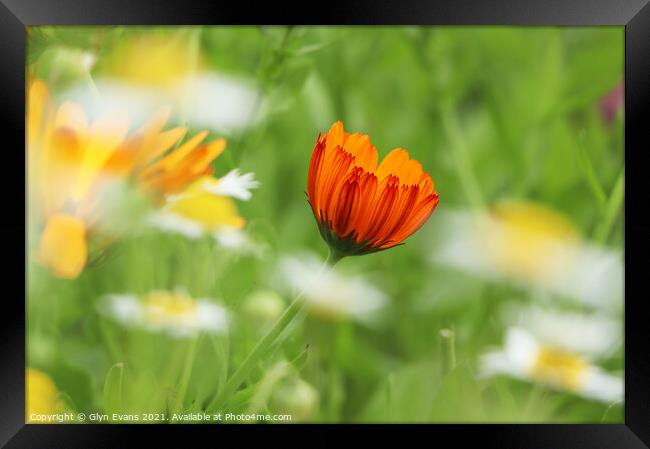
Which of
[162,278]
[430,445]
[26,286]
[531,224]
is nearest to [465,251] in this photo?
[531,224]

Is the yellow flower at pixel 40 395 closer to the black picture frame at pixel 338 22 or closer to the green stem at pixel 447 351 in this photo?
the black picture frame at pixel 338 22

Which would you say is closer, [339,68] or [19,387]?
[19,387]

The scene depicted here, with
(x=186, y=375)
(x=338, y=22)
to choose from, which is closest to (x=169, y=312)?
(x=186, y=375)

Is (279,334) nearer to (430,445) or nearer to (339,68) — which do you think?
(430,445)

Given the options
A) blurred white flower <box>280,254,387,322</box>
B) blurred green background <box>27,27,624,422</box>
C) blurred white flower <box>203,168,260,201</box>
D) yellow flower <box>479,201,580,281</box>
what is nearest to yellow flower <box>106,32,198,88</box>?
blurred green background <box>27,27,624,422</box>

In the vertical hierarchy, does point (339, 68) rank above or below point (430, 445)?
above
